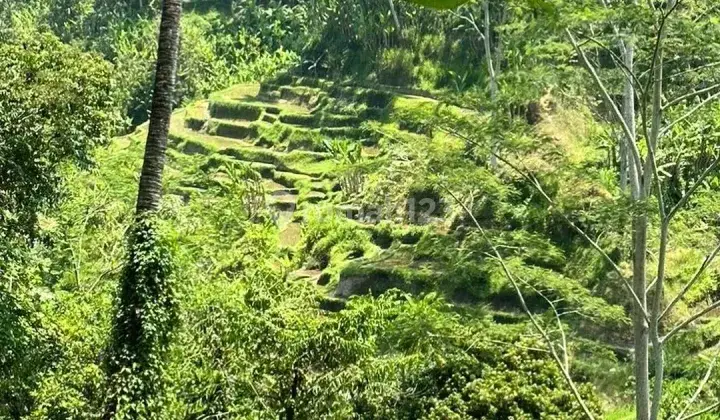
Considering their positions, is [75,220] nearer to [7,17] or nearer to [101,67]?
[101,67]

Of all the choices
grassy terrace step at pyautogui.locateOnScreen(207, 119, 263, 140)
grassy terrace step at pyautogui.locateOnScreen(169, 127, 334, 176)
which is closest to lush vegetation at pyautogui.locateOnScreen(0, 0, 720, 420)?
grassy terrace step at pyautogui.locateOnScreen(169, 127, 334, 176)

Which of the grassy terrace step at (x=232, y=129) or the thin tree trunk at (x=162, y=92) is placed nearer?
the thin tree trunk at (x=162, y=92)

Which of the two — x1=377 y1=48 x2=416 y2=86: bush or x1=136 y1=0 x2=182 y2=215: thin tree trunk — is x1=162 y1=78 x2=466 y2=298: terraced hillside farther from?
x1=136 y1=0 x2=182 y2=215: thin tree trunk

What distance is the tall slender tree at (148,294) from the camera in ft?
29.1

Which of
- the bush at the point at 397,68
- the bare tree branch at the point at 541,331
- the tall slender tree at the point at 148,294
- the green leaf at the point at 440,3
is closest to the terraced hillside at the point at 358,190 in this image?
the bare tree branch at the point at 541,331

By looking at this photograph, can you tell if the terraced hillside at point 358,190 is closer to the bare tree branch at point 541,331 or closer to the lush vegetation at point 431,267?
the lush vegetation at point 431,267

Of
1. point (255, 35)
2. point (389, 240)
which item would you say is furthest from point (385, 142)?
point (255, 35)

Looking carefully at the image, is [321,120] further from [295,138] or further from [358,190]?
[358,190]

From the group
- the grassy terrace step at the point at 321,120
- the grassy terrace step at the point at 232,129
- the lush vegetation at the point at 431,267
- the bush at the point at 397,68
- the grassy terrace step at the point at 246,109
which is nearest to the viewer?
the lush vegetation at the point at 431,267

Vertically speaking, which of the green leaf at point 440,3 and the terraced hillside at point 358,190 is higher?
the green leaf at point 440,3

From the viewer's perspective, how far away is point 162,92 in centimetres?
886

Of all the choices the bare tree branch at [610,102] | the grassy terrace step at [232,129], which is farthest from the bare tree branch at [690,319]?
the grassy terrace step at [232,129]

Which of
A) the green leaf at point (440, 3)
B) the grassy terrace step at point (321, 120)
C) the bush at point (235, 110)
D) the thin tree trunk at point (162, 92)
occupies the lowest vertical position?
the bush at point (235, 110)

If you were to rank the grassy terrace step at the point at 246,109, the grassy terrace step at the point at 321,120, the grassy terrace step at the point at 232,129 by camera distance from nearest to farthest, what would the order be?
the grassy terrace step at the point at 321,120
the grassy terrace step at the point at 232,129
the grassy terrace step at the point at 246,109
